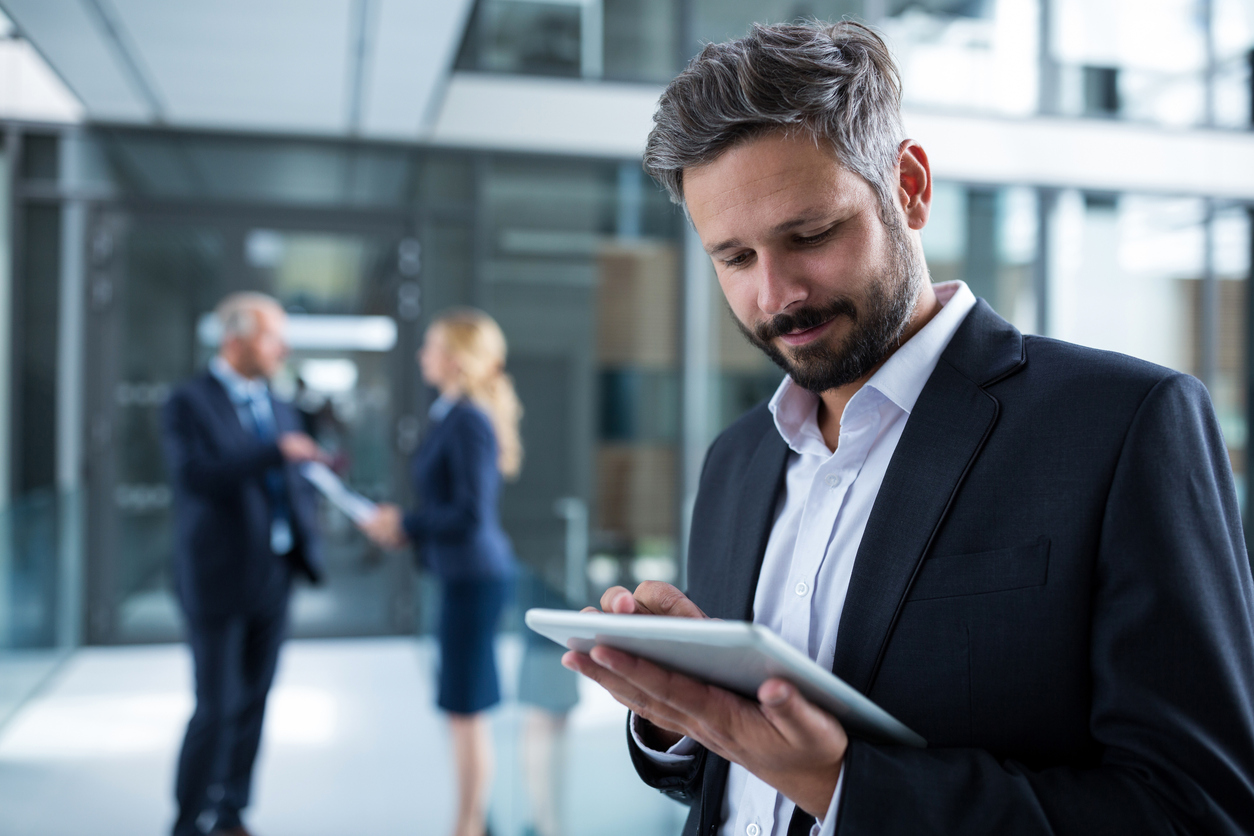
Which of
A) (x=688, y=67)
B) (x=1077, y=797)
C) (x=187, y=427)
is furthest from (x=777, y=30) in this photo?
(x=187, y=427)

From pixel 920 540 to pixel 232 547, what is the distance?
2.72 m

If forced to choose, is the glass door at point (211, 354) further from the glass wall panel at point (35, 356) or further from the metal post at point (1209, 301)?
the metal post at point (1209, 301)

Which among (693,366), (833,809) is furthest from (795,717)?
(693,366)

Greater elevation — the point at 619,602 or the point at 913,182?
the point at 913,182

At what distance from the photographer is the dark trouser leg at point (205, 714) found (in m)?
2.84

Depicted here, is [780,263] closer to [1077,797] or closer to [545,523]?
[1077,797]

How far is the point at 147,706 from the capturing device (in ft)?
14.0

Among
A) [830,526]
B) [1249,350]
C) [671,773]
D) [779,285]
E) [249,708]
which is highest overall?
[1249,350]

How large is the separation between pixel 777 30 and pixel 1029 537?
56 cm

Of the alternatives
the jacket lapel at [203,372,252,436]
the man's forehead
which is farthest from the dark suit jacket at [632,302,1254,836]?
the jacket lapel at [203,372,252,436]

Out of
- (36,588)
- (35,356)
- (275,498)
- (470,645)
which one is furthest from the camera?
(35,356)

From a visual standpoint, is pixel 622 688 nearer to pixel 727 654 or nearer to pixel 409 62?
pixel 727 654

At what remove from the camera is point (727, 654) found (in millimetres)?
642

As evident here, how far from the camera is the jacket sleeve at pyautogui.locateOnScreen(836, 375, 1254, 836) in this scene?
0.69 meters
